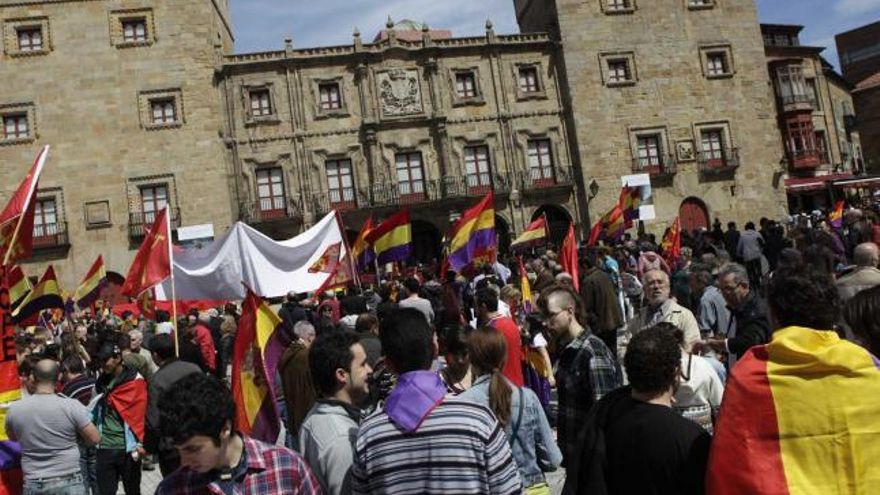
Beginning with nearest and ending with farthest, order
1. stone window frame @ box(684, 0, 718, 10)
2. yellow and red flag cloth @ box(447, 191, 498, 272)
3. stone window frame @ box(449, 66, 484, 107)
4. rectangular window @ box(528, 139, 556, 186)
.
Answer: yellow and red flag cloth @ box(447, 191, 498, 272)
stone window frame @ box(449, 66, 484, 107)
rectangular window @ box(528, 139, 556, 186)
stone window frame @ box(684, 0, 718, 10)

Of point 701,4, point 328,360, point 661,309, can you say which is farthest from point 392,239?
point 701,4

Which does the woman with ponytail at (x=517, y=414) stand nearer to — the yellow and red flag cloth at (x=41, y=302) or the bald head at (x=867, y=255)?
the bald head at (x=867, y=255)

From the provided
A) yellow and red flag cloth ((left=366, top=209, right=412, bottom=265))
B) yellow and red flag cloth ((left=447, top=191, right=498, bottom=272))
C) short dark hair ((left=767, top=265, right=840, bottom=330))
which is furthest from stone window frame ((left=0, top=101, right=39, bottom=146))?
short dark hair ((left=767, top=265, right=840, bottom=330))

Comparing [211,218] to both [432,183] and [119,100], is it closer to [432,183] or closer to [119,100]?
[119,100]

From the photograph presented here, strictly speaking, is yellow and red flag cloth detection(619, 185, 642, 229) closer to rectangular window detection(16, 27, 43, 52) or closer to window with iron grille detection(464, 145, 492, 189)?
window with iron grille detection(464, 145, 492, 189)

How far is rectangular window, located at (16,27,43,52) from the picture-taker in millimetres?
31609

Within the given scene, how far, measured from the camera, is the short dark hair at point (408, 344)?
10.9 ft

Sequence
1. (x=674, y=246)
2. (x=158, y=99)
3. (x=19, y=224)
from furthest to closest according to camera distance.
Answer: (x=158, y=99)
(x=674, y=246)
(x=19, y=224)

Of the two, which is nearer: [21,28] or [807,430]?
[807,430]

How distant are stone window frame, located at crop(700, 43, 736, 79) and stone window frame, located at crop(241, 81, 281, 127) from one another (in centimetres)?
1992

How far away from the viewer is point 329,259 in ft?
36.1

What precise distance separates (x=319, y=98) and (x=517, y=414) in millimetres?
30480

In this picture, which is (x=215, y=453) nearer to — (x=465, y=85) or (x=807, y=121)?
(x=465, y=85)

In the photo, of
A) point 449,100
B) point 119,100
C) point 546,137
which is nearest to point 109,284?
point 119,100
